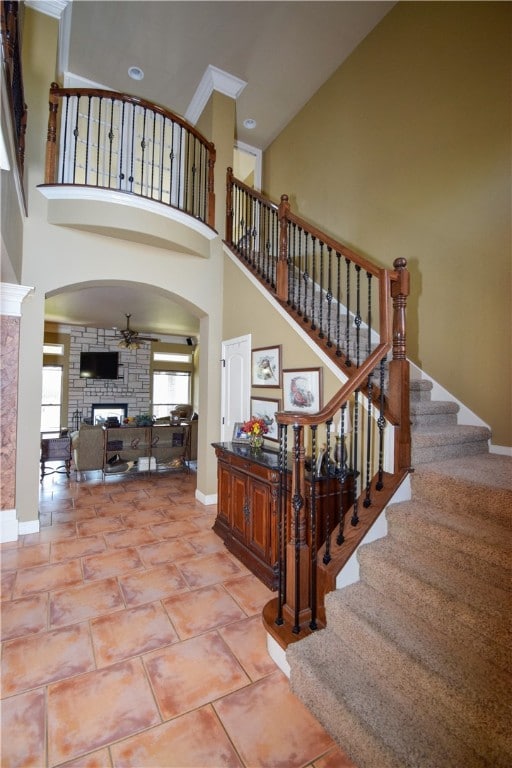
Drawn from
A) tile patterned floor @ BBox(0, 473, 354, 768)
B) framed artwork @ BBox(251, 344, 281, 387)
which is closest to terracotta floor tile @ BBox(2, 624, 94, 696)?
tile patterned floor @ BBox(0, 473, 354, 768)

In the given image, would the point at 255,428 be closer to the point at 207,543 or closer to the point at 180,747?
the point at 207,543

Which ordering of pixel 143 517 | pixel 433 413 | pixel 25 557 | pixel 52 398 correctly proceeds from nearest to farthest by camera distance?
pixel 433 413 → pixel 25 557 → pixel 143 517 → pixel 52 398

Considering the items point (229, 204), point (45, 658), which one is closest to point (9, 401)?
point (45, 658)

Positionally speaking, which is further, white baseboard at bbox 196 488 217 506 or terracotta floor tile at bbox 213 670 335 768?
white baseboard at bbox 196 488 217 506

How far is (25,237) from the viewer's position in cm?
358

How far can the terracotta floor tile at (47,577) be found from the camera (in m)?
2.60

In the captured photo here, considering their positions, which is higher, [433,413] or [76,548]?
[433,413]

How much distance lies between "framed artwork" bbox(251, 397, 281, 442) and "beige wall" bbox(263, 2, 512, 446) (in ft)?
5.17

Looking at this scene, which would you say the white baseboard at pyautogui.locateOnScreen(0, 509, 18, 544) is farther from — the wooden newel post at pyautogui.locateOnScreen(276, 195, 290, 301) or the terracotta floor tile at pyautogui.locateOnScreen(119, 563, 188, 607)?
the wooden newel post at pyautogui.locateOnScreen(276, 195, 290, 301)

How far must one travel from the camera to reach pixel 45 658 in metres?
1.93

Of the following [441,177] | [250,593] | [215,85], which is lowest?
[250,593]

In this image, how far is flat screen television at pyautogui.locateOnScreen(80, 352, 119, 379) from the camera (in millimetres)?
9109

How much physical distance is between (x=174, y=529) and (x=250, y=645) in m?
1.86

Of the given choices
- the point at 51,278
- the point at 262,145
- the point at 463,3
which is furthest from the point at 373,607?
the point at 262,145
